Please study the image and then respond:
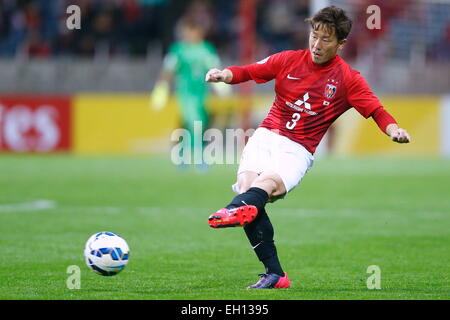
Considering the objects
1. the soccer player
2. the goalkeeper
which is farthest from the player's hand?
the goalkeeper

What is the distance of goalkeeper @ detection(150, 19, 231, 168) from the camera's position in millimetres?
17250

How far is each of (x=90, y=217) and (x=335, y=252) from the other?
11.3 ft

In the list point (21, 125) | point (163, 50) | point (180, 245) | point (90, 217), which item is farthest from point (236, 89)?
point (180, 245)

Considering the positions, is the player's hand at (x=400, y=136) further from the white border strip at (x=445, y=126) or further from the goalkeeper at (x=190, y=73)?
the white border strip at (x=445, y=126)

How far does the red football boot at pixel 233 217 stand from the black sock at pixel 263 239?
488mm

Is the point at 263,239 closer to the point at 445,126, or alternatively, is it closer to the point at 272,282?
the point at 272,282

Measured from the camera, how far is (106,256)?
6.07 meters

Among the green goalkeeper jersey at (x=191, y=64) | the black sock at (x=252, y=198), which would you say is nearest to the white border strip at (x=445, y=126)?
the green goalkeeper jersey at (x=191, y=64)

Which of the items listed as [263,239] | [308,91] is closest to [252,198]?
[263,239]

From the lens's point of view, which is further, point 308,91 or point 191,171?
point 191,171

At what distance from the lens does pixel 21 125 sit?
70.0 ft

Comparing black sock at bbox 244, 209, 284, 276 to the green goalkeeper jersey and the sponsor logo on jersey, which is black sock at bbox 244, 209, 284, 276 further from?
the green goalkeeper jersey

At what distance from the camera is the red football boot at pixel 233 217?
5.49m

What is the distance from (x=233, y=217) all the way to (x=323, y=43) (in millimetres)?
1486
